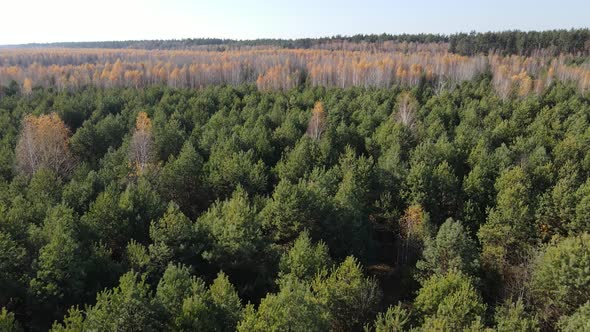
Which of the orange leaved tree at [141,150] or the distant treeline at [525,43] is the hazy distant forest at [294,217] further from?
→ the distant treeline at [525,43]

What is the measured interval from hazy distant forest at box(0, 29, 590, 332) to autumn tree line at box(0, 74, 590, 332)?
15 cm

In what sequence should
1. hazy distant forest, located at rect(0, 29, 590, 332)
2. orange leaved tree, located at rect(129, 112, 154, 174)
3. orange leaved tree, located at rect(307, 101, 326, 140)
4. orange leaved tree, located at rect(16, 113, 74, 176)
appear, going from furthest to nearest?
orange leaved tree, located at rect(307, 101, 326, 140), orange leaved tree, located at rect(129, 112, 154, 174), orange leaved tree, located at rect(16, 113, 74, 176), hazy distant forest, located at rect(0, 29, 590, 332)

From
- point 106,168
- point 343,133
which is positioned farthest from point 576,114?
point 106,168

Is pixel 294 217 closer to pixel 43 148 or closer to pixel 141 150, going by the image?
pixel 141 150

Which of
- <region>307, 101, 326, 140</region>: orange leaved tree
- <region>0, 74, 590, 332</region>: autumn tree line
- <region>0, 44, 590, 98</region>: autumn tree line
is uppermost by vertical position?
<region>0, 44, 590, 98</region>: autumn tree line

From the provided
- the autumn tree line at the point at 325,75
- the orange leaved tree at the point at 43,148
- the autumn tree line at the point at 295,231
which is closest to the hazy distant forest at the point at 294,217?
the autumn tree line at the point at 295,231

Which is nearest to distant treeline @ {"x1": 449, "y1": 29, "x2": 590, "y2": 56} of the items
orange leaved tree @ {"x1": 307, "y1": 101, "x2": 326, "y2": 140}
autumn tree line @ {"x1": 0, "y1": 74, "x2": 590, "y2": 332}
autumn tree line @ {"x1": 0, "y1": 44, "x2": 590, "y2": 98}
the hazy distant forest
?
autumn tree line @ {"x1": 0, "y1": 44, "x2": 590, "y2": 98}

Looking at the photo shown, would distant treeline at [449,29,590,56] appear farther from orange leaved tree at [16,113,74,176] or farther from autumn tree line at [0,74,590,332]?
orange leaved tree at [16,113,74,176]

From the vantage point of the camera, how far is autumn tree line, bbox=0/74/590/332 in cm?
2277

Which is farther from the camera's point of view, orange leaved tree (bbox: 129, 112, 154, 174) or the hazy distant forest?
orange leaved tree (bbox: 129, 112, 154, 174)

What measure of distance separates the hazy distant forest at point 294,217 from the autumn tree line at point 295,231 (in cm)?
15

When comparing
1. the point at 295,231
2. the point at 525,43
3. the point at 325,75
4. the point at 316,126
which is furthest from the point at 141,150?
the point at 525,43

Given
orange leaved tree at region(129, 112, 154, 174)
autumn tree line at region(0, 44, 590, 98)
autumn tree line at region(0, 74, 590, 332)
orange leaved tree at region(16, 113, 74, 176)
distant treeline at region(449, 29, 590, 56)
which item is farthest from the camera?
distant treeline at region(449, 29, 590, 56)

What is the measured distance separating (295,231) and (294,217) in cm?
121
